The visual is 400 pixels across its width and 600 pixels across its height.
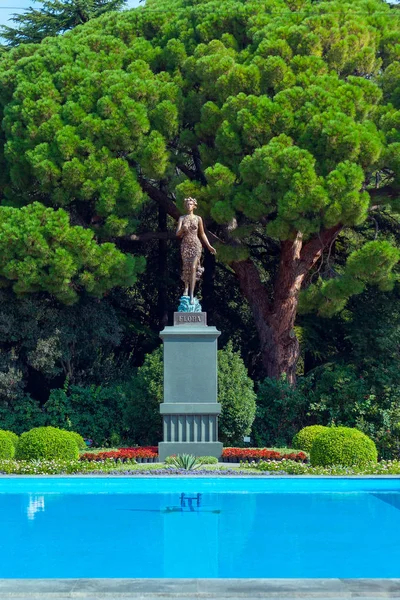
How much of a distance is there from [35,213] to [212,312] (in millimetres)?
6010

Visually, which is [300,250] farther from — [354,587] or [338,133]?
[354,587]

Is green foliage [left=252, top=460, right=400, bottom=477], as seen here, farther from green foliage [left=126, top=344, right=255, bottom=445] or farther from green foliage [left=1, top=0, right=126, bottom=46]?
green foliage [left=1, top=0, right=126, bottom=46]

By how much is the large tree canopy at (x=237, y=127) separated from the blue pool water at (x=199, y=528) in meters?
6.30

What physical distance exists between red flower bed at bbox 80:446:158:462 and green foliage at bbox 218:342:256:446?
2008 mm

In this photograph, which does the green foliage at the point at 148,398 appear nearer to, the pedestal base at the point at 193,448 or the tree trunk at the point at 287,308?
the pedestal base at the point at 193,448

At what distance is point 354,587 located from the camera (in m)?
5.74

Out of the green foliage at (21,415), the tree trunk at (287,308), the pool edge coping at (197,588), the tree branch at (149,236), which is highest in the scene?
the tree branch at (149,236)

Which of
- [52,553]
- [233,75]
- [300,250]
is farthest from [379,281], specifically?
[52,553]

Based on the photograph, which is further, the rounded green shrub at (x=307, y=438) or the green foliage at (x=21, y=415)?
the green foliage at (x=21, y=415)

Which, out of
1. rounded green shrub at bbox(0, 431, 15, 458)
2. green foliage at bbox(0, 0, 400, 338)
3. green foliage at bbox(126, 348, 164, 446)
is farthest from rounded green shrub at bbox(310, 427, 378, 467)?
rounded green shrub at bbox(0, 431, 15, 458)

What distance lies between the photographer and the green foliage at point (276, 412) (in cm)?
1800

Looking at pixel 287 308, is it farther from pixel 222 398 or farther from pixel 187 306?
pixel 187 306

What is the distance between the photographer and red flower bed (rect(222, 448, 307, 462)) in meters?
14.3

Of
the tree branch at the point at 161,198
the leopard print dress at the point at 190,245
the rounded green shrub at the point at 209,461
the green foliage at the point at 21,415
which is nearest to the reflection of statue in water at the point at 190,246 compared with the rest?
the leopard print dress at the point at 190,245
